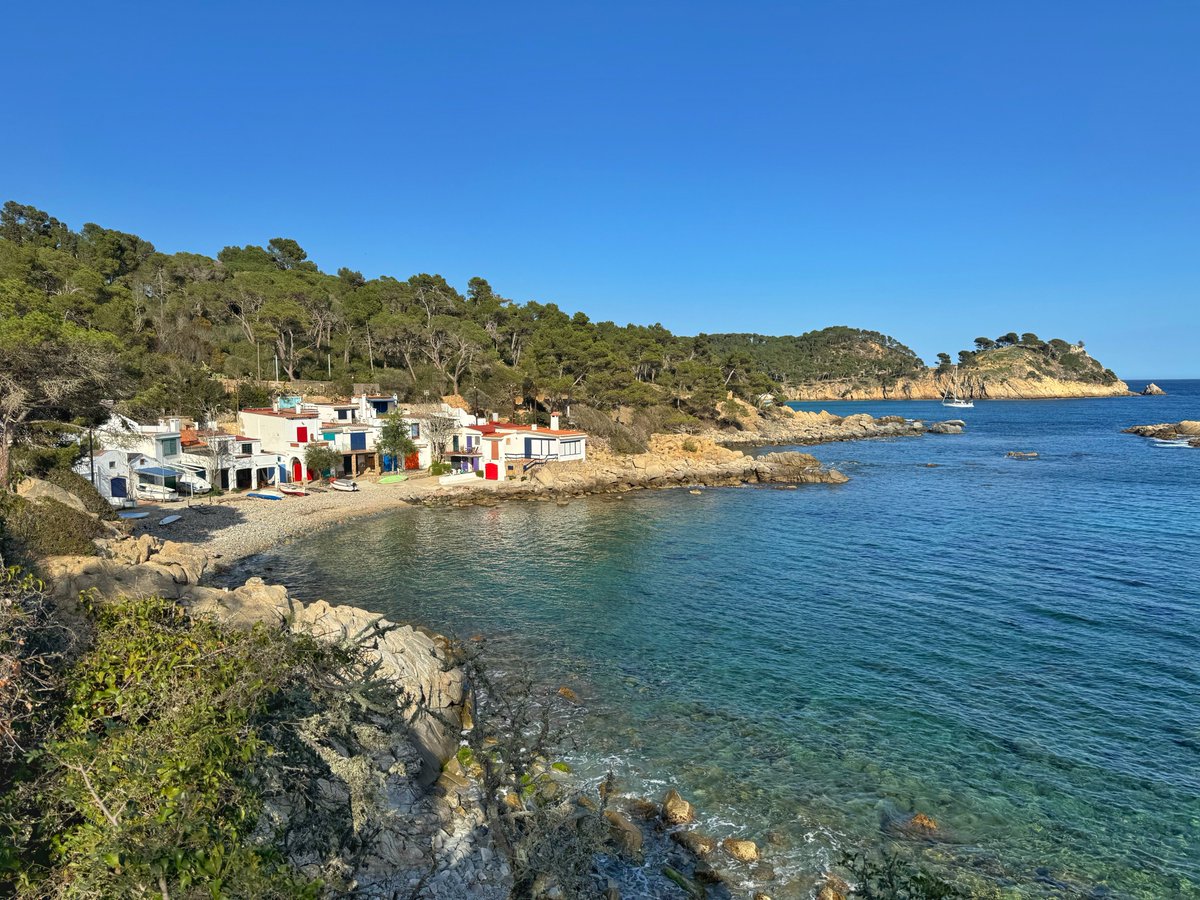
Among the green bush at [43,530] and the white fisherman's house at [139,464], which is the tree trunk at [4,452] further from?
the white fisherman's house at [139,464]

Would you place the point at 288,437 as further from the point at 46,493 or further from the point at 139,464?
the point at 46,493

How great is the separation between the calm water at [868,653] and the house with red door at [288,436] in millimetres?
12215

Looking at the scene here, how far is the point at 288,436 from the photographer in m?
48.0

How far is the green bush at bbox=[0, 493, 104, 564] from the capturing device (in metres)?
13.8

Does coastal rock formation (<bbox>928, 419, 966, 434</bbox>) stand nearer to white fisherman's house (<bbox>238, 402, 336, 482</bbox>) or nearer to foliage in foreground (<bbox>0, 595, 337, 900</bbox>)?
white fisherman's house (<bbox>238, 402, 336, 482</bbox>)

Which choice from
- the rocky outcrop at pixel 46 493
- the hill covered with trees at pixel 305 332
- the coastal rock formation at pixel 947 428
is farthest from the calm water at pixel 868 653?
the coastal rock formation at pixel 947 428

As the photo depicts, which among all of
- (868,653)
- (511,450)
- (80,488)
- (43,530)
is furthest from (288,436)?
(868,653)

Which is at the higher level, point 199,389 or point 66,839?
point 199,389

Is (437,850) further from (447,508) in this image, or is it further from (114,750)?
(447,508)

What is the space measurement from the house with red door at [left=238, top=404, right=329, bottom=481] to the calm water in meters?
12.2

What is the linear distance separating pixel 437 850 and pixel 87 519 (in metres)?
21.1

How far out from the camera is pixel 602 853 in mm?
11938

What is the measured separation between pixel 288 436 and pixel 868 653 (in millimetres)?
43068

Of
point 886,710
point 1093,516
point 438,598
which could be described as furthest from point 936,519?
point 438,598
